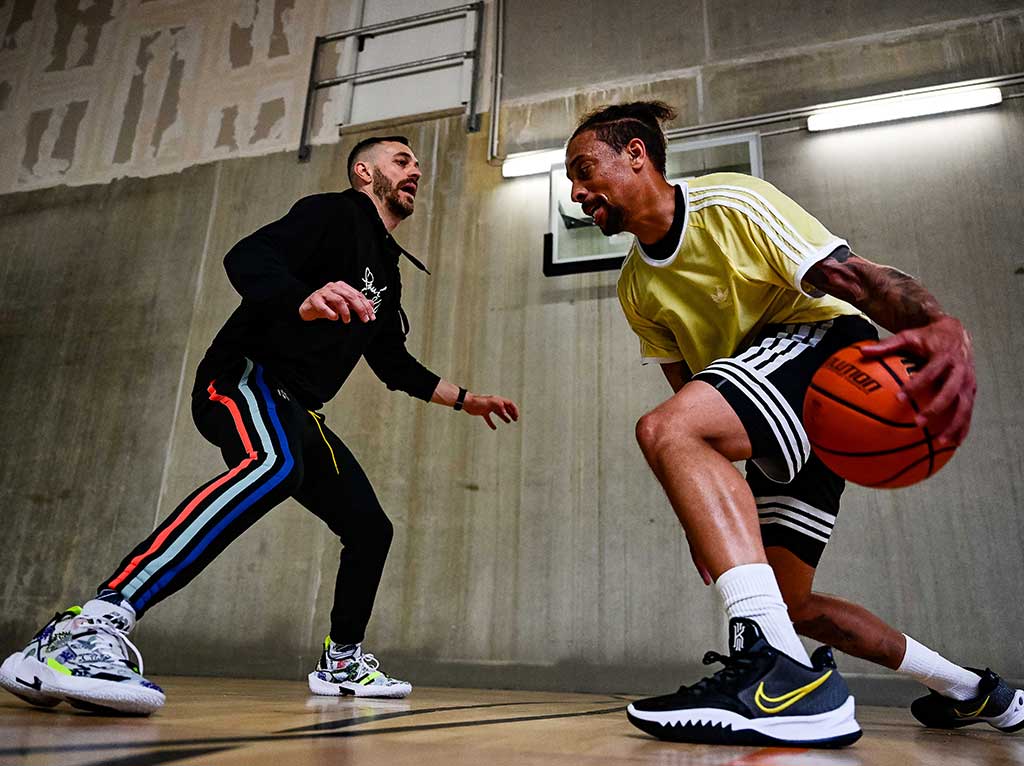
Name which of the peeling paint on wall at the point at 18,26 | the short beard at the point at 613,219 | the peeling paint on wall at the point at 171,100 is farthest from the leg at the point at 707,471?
the peeling paint on wall at the point at 18,26

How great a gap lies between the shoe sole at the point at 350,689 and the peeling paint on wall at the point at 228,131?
3.93m

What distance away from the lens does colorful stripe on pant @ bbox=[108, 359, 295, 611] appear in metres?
1.42

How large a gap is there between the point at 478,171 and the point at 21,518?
135 inches

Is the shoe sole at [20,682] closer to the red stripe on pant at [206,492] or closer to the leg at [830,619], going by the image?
the red stripe on pant at [206,492]

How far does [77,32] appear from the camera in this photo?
19.1 ft

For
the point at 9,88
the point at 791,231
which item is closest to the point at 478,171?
the point at 791,231

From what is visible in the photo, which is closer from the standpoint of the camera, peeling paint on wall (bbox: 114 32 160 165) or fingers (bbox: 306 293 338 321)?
fingers (bbox: 306 293 338 321)

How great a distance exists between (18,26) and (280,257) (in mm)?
5934

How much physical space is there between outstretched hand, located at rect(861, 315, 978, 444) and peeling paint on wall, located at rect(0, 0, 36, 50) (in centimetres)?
694

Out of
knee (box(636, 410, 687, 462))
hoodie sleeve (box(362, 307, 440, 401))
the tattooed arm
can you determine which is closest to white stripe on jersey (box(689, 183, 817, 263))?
the tattooed arm

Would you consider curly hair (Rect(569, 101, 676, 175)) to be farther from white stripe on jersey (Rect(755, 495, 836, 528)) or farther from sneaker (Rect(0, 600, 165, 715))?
sneaker (Rect(0, 600, 165, 715))

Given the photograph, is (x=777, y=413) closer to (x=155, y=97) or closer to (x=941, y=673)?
(x=941, y=673)

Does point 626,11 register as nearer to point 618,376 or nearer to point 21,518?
point 618,376

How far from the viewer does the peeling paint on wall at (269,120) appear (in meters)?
5.04
